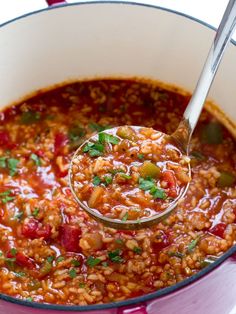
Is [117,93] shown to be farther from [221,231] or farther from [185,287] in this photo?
[185,287]

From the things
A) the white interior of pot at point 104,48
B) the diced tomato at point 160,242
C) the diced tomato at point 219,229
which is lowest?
the diced tomato at point 160,242

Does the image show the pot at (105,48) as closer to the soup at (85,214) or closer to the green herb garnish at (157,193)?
the soup at (85,214)

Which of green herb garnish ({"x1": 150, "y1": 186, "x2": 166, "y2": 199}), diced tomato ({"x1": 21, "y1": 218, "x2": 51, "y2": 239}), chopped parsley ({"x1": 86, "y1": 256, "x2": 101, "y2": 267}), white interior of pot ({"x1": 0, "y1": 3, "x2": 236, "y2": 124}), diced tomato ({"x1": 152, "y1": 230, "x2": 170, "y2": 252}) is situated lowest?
chopped parsley ({"x1": 86, "y1": 256, "x2": 101, "y2": 267})

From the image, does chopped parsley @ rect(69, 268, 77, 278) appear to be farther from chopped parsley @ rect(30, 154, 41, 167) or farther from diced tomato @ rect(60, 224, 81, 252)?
chopped parsley @ rect(30, 154, 41, 167)

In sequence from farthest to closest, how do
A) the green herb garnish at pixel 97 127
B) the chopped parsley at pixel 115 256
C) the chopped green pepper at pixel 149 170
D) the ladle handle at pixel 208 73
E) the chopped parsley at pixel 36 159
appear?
1. the green herb garnish at pixel 97 127
2. the chopped parsley at pixel 36 159
3. the chopped parsley at pixel 115 256
4. the chopped green pepper at pixel 149 170
5. the ladle handle at pixel 208 73

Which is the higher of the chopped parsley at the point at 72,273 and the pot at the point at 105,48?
the pot at the point at 105,48

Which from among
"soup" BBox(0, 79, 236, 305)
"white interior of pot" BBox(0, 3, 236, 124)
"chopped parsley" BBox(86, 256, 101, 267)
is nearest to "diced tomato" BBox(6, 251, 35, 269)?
Result: "soup" BBox(0, 79, 236, 305)

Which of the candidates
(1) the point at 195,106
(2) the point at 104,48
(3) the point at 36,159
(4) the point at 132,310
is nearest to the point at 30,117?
(3) the point at 36,159

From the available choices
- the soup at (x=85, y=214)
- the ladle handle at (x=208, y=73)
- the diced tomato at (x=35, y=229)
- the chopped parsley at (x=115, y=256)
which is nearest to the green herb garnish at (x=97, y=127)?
the soup at (x=85, y=214)
